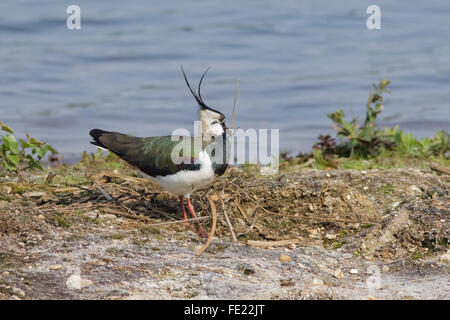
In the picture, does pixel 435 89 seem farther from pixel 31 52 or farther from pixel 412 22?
pixel 31 52

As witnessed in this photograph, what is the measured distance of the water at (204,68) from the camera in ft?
36.2

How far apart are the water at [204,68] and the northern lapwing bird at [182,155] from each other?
4354mm

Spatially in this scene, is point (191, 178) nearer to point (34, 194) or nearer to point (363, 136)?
point (34, 194)

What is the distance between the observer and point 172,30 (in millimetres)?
14883

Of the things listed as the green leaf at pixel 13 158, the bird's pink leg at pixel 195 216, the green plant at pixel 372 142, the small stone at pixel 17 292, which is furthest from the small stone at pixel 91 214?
the green plant at pixel 372 142

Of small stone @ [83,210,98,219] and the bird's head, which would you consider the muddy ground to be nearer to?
small stone @ [83,210,98,219]

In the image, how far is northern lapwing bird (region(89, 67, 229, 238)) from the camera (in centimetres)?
528

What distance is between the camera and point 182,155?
5.39 meters

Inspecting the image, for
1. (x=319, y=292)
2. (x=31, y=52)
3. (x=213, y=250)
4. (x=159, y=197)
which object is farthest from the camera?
(x=31, y=52)

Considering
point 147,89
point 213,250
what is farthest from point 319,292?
point 147,89

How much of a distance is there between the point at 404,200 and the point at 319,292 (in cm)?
205

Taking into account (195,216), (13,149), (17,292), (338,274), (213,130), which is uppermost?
(213,130)

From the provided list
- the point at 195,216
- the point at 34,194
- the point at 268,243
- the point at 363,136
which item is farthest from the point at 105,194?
the point at 363,136

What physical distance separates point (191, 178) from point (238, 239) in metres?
→ 0.60
